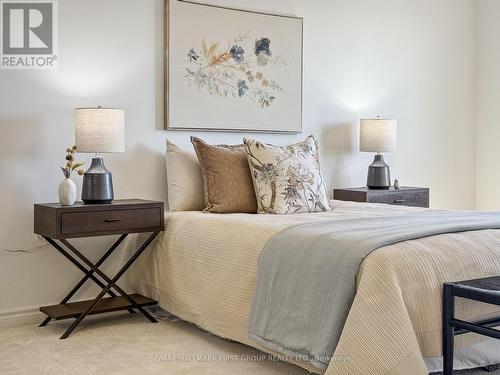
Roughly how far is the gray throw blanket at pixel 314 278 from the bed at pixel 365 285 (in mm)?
63

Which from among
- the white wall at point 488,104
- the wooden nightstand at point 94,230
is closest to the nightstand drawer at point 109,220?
the wooden nightstand at point 94,230

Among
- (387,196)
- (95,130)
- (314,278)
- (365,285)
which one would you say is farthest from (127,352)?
(387,196)

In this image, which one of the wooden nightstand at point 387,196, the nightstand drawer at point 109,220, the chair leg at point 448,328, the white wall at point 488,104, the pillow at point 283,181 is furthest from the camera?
the white wall at point 488,104

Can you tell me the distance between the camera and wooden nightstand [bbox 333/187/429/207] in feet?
15.5

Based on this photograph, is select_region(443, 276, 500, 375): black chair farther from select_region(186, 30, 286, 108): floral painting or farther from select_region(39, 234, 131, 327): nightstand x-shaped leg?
select_region(186, 30, 286, 108): floral painting

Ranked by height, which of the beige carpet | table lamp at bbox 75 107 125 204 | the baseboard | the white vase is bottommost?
the beige carpet

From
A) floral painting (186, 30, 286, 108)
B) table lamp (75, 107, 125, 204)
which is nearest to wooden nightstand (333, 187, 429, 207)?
floral painting (186, 30, 286, 108)

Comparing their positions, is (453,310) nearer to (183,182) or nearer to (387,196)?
(183,182)

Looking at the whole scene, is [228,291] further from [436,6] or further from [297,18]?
[436,6]

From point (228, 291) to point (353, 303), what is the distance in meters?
0.86

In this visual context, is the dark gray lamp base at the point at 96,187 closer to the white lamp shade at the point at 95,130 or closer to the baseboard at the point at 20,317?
the white lamp shade at the point at 95,130

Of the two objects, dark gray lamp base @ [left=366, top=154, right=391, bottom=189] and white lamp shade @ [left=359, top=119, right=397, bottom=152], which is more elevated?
white lamp shade @ [left=359, top=119, right=397, bottom=152]

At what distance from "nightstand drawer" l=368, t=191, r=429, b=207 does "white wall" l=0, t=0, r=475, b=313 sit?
418mm

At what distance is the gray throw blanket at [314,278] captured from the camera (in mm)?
2500
